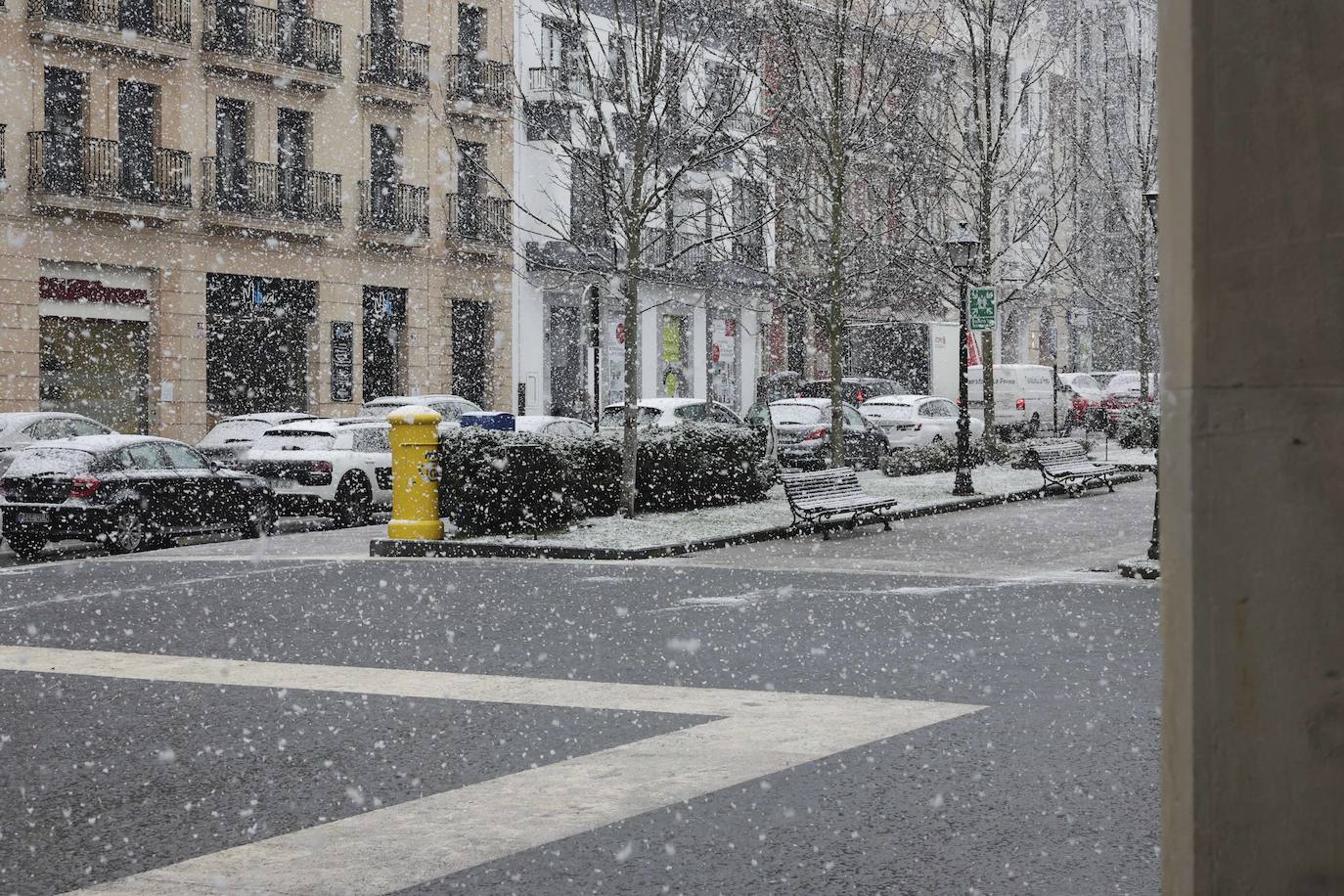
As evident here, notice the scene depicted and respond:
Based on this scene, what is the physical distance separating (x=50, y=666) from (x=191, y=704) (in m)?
1.83

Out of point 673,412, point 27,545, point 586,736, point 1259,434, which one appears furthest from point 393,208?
point 1259,434

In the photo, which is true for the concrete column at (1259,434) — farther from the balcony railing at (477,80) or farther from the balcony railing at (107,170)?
the balcony railing at (477,80)

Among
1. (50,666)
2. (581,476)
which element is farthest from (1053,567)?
(50,666)

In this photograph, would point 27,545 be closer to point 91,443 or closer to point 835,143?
point 91,443

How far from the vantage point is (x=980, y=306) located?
79.0 feet

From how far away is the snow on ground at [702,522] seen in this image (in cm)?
1695

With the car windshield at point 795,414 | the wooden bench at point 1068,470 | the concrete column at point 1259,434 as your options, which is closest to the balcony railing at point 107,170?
the car windshield at point 795,414

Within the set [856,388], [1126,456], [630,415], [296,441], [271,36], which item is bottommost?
[1126,456]

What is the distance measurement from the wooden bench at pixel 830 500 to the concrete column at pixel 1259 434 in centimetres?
1532

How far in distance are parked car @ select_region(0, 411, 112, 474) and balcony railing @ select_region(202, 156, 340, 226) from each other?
483 inches

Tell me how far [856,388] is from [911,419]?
8.03 m

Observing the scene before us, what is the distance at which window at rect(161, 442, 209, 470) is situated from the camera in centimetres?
1984

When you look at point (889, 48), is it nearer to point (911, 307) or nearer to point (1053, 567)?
point (1053, 567)

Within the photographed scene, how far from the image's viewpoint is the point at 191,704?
850cm
